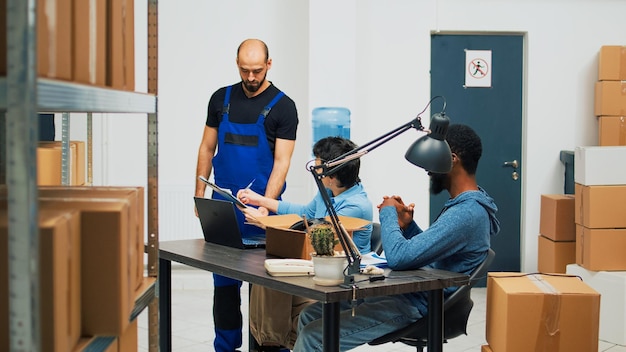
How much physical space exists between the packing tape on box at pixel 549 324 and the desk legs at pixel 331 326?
2.37 ft

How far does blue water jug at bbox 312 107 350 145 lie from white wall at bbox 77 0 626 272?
0.26 feet

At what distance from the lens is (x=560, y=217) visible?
5.67m

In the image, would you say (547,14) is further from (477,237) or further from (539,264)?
(477,237)

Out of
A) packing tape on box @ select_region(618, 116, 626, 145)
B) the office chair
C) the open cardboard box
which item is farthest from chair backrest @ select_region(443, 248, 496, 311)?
packing tape on box @ select_region(618, 116, 626, 145)

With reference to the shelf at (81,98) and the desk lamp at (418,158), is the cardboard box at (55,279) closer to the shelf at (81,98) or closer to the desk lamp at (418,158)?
the shelf at (81,98)

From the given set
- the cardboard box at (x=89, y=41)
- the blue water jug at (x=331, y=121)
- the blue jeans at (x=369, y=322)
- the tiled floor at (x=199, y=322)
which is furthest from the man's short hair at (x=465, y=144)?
the blue water jug at (x=331, y=121)

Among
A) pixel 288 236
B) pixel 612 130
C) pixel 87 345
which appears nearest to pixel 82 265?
pixel 87 345

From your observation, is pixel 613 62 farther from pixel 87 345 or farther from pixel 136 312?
pixel 87 345

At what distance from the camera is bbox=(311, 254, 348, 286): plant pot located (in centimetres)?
266

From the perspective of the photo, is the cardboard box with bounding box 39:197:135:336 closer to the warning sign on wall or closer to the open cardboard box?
the open cardboard box

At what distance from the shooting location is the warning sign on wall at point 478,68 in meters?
6.50

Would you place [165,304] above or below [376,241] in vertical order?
below

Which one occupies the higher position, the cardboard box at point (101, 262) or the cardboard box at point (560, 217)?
the cardboard box at point (101, 262)

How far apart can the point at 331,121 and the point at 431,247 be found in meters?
3.35
